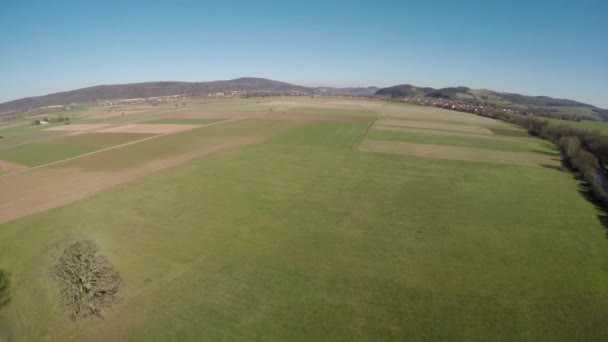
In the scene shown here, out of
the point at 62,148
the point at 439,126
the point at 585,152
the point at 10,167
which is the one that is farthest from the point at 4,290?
the point at 439,126

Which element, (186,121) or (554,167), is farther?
(186,121)

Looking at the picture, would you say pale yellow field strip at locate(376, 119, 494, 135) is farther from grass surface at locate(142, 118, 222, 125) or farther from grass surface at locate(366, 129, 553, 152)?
grass surface at locate(142, 118, 222, 125)

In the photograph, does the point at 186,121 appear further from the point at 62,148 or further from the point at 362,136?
the point at 362,136

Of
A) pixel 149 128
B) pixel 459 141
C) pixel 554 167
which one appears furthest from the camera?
pixel 149 128

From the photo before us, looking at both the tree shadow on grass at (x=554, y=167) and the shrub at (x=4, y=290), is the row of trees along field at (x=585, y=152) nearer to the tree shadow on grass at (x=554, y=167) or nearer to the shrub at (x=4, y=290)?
the tree shadow on grass at (x=554, y=167)

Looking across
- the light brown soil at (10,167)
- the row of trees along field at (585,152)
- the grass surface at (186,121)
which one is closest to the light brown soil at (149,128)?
the grass surface at (186,121)
